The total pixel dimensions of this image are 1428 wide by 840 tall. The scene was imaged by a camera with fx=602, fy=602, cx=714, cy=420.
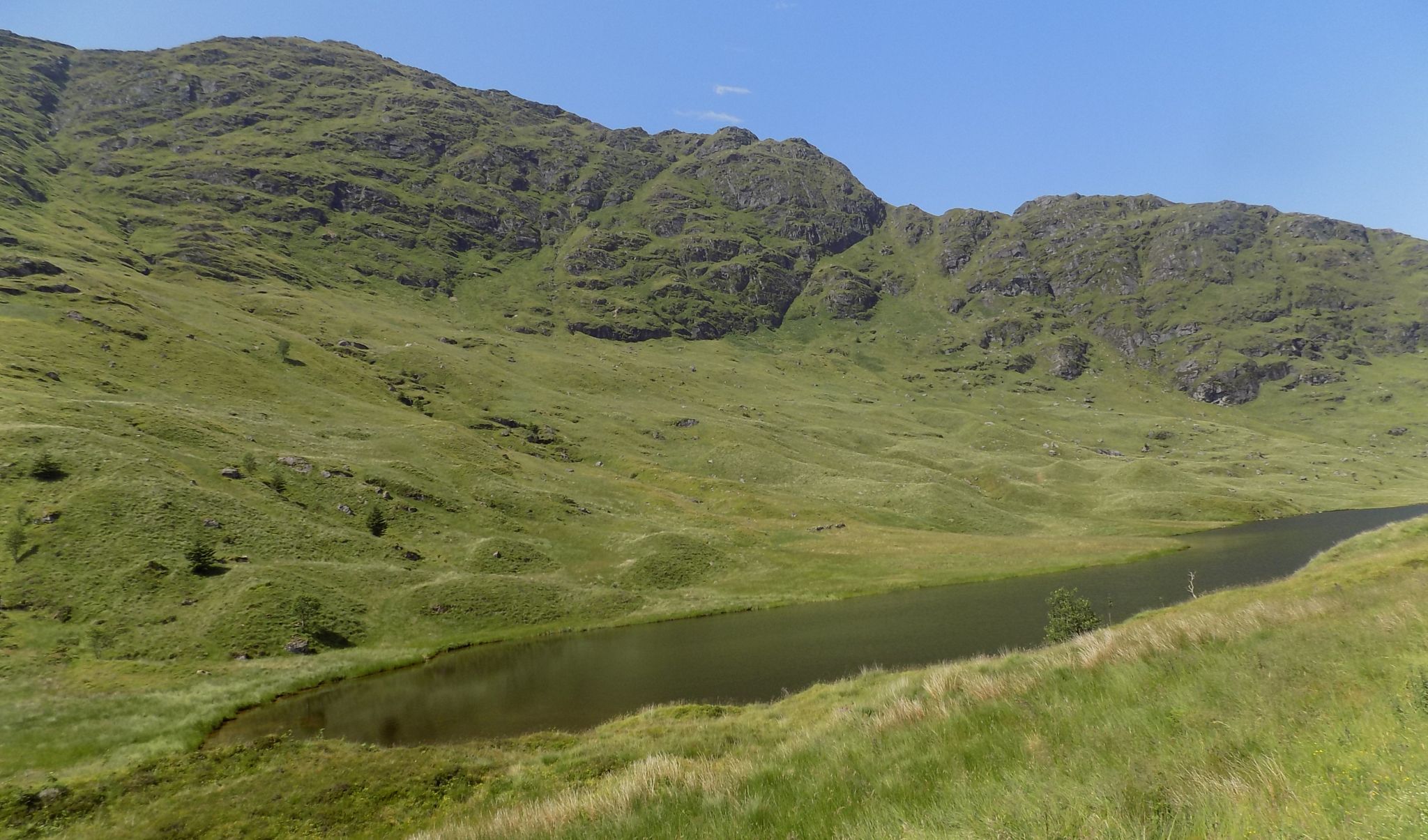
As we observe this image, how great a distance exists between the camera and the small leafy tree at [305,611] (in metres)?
55.5

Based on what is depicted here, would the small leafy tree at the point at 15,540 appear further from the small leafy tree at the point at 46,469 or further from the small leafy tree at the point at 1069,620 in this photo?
the small leafy tree at the point at 1069,620

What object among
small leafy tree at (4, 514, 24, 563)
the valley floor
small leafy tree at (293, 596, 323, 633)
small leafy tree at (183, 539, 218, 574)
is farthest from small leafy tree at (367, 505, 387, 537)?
the valley floor

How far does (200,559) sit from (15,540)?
1309 centimetres

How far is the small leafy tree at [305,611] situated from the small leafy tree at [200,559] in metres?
9.07

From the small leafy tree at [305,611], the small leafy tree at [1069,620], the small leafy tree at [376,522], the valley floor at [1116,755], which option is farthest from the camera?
the small leafy tree at [376,522]

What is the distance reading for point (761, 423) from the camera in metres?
181

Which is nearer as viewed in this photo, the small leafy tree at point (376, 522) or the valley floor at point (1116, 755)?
the valley floor at point (1116, 755)

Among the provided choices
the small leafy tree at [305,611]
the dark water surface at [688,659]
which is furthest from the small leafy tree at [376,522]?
the dark water surface at [688,659]

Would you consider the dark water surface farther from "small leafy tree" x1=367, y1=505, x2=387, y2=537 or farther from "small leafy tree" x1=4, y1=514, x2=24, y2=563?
"small leafy tree" x1=4, y1=514, x2=24, y2=563

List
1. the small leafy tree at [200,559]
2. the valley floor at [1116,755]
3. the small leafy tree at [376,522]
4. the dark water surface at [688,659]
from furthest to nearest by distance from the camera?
the small leafy tree at [376,522]
the small leafy tree at [200,559]
the dark water surface at [688,659]
the valley floor at [1116,755]

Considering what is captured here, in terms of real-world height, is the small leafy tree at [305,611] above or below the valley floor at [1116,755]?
below

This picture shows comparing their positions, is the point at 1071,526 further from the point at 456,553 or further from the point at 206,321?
the point at 206,321

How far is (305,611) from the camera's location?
56.7m

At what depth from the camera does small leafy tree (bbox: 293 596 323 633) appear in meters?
55.5
